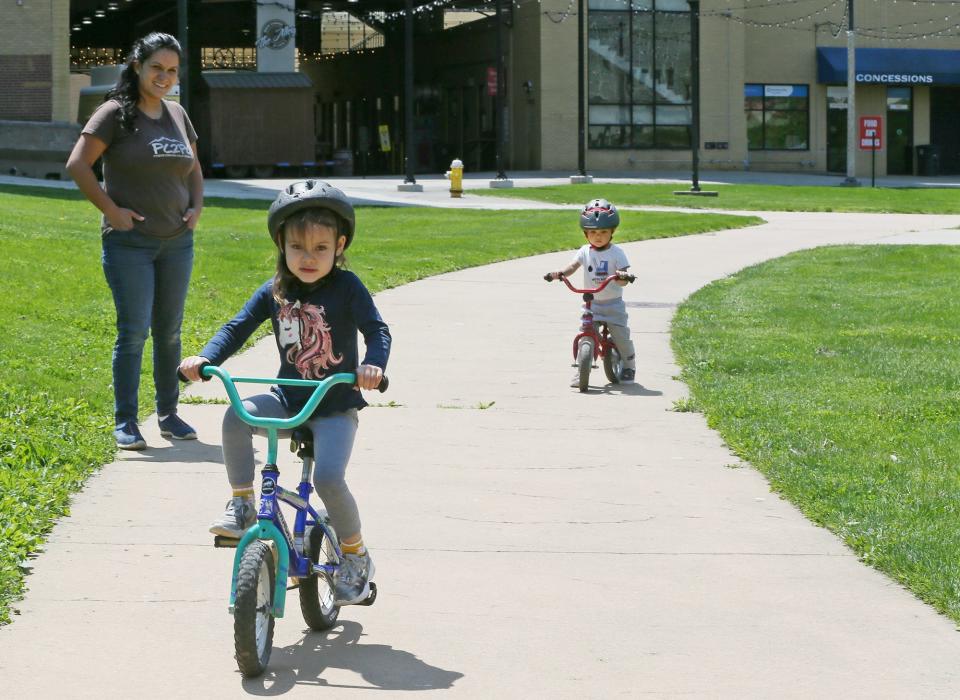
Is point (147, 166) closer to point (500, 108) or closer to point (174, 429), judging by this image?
point (174, 429)

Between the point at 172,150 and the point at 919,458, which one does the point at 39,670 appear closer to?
the point at 172,150

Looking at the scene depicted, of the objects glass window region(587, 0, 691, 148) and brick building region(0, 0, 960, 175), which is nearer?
glass window region(587, 0, 691, 148)

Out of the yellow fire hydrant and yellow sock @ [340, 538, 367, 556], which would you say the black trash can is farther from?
yellow sock @ [340, 538, 367, 556]

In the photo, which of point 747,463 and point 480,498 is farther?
point 747,463

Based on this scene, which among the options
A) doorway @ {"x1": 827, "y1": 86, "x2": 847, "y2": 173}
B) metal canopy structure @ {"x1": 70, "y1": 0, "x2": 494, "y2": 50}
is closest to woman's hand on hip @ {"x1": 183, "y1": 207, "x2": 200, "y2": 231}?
metal canopy structure @ {"x1": 70, "y1": 0, "x2": 494, "y2": 50}

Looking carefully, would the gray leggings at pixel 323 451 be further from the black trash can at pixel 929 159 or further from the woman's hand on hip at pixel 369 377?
the black trash can at pixel 929 159

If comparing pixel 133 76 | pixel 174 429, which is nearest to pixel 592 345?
pixel 174 429

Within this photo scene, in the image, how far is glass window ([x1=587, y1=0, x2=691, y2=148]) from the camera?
4997 cm

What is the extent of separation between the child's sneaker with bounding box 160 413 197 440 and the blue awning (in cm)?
4787

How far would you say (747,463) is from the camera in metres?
7.83

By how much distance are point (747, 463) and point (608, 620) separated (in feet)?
9.13

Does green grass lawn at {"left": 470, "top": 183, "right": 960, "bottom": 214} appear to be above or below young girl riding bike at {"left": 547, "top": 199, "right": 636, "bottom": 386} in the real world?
above

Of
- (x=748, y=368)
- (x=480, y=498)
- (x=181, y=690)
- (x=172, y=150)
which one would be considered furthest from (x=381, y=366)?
(x=748, y=368)

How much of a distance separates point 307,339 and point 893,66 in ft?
174
